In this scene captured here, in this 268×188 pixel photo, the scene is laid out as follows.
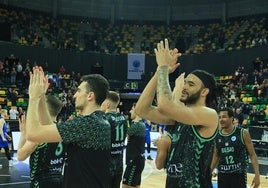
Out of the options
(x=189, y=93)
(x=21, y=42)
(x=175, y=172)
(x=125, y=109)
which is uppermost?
(x=21, y=42)

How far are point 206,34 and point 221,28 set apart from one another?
1.30 metres

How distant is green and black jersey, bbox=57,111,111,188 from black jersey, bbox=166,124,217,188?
721 millimetres

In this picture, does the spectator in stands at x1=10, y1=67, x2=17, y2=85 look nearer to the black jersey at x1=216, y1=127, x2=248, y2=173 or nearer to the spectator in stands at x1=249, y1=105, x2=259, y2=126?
the spectator in stands at x1=249, y1=105, x2=259, y2=126

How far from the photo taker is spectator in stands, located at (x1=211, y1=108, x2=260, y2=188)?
5.42 m

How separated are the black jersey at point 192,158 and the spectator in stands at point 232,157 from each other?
186 cm

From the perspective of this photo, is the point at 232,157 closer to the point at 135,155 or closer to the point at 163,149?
the point at 163,149

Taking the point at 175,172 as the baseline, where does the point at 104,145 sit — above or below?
above

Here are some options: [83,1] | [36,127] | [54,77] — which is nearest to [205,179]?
[36,127]

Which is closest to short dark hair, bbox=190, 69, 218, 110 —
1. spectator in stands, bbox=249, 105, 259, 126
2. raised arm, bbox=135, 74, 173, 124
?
raised arm, bbox=135, 74, 173, 124

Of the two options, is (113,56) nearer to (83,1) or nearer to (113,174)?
(83,1)

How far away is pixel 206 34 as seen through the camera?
3319 cm

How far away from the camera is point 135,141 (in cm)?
787

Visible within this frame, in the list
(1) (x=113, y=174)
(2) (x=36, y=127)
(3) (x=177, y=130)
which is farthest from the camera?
(1) (x=113, y=174)

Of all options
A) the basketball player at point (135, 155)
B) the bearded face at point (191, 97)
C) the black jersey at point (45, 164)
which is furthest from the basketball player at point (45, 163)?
the basketball player at point (135, 155)
